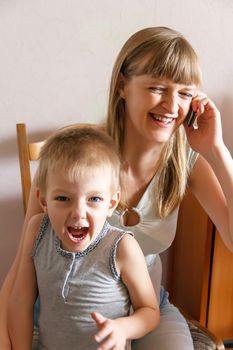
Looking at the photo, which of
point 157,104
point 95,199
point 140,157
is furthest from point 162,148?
point 95,199

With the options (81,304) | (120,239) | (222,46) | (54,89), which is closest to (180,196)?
(120,239)

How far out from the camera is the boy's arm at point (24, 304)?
1.04 metres

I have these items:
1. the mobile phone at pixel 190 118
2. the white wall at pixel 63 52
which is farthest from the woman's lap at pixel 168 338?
the white wall at pixel 63 52

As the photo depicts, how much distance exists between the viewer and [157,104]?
3.65ft

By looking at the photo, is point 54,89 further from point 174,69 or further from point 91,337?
point 91,337

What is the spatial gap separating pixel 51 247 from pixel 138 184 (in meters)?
0.34

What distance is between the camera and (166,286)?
2.03m

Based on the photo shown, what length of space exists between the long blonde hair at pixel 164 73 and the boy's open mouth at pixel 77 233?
338mm

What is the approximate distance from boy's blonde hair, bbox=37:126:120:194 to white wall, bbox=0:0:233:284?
2.28 feet

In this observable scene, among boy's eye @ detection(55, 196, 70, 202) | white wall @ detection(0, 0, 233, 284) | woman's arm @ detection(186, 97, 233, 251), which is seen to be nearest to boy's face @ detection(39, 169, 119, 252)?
boy's eye @ detection(55, 196, 70, 202)

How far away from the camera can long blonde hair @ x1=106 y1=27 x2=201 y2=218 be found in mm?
1081

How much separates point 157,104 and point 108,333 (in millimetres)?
535

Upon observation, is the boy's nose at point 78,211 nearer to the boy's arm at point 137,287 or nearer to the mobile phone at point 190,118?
the boy's arm at point 137,287

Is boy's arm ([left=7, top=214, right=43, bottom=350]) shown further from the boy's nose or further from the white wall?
the white wall
